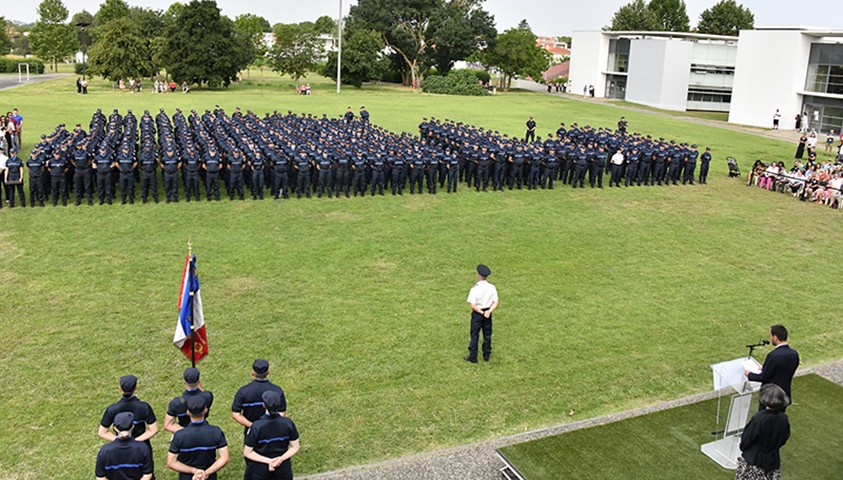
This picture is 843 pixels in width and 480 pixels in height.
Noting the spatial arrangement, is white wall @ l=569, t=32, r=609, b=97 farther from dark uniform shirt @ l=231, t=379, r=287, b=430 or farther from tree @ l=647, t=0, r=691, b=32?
dark uniform shirt @ l=231, t=379, r=287, b=430

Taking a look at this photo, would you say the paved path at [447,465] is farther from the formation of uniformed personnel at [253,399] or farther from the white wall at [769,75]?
the white wall at [769,75]

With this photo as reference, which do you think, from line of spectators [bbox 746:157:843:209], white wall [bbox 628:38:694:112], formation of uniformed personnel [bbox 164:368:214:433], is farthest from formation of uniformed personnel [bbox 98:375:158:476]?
white wall [bbox 628:38:694:112]

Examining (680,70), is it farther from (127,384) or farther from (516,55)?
(127,384)

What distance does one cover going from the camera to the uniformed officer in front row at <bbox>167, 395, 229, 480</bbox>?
4.87m

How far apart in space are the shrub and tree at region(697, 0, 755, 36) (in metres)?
35.7

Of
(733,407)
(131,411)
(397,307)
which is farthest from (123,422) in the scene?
(397,307)

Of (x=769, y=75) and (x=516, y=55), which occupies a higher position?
(x=516, y=55)

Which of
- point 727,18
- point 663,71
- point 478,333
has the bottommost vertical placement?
point 478,333

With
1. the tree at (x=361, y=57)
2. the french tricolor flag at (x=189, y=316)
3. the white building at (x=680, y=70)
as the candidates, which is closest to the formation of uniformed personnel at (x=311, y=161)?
the french tricolor flag at (x=189, y=316)

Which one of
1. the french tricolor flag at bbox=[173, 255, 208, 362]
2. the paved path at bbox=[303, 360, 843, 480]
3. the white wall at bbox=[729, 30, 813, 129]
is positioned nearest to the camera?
the paved path at bbox=[303, 360, 843, 480]

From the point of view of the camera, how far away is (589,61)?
54.3 m

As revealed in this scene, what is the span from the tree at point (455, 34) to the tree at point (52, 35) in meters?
35.9

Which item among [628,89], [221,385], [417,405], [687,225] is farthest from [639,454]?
[628,89]

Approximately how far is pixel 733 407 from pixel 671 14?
3118 inches
